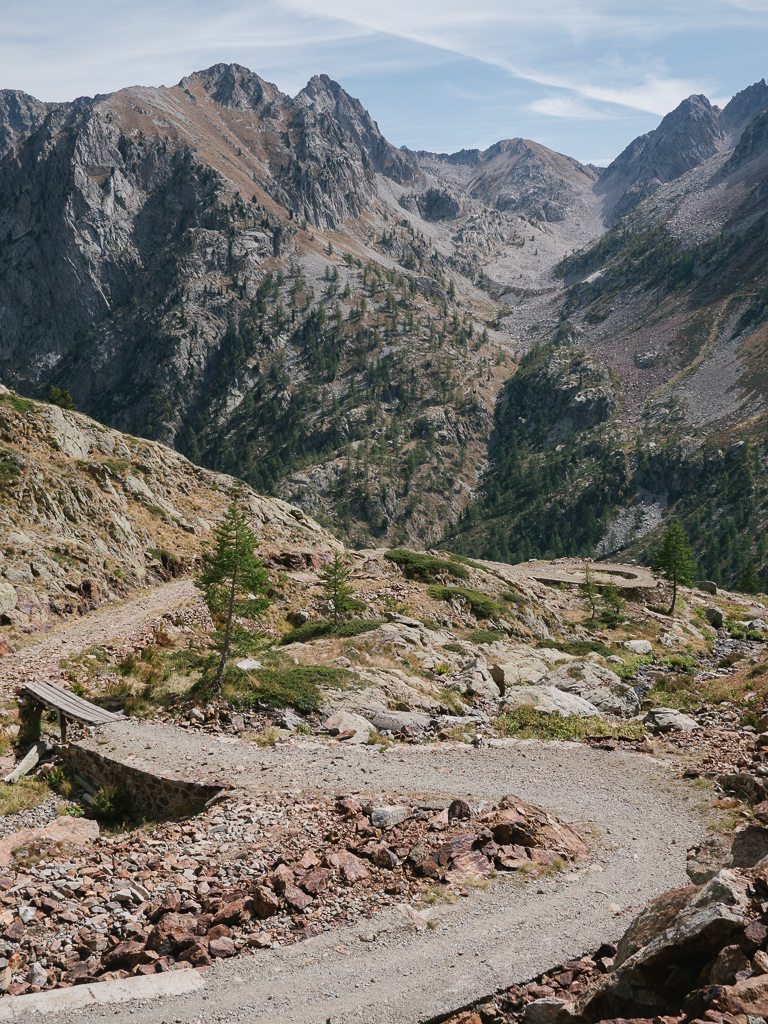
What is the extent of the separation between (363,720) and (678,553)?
59.0 m

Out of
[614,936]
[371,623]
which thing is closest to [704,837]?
[614,936]

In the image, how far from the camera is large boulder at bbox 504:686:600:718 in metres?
25.9

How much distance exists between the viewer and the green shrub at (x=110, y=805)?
52.9ft

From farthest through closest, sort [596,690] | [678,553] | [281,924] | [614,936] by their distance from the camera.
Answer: [678,553], [596,690], [281,924], [614,936]

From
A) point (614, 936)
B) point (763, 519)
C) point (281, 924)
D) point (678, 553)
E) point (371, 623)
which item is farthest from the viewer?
point (763, 519)

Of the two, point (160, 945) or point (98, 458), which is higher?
point (98, 458)

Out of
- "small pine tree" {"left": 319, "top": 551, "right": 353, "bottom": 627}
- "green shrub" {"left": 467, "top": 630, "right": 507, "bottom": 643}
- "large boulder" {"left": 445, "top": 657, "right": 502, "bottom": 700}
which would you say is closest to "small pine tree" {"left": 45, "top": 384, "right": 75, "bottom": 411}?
"small pine tree" {"left": 319, "top": 551, "right": 353, "bottom": 627}

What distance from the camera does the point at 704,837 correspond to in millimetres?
12680

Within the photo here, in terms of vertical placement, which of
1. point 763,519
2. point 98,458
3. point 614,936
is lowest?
point 763,519

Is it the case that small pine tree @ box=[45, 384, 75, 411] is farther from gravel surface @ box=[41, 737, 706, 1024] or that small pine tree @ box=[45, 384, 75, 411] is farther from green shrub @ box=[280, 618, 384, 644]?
gravel surface @ box=[41, 737, 706, 1024]

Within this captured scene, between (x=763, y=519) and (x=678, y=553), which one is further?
(x=763, y=519)

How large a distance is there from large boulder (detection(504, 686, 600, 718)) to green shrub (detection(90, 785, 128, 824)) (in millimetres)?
15813

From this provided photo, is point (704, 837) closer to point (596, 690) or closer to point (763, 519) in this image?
point (596, 690)

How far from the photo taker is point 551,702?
26828mm
